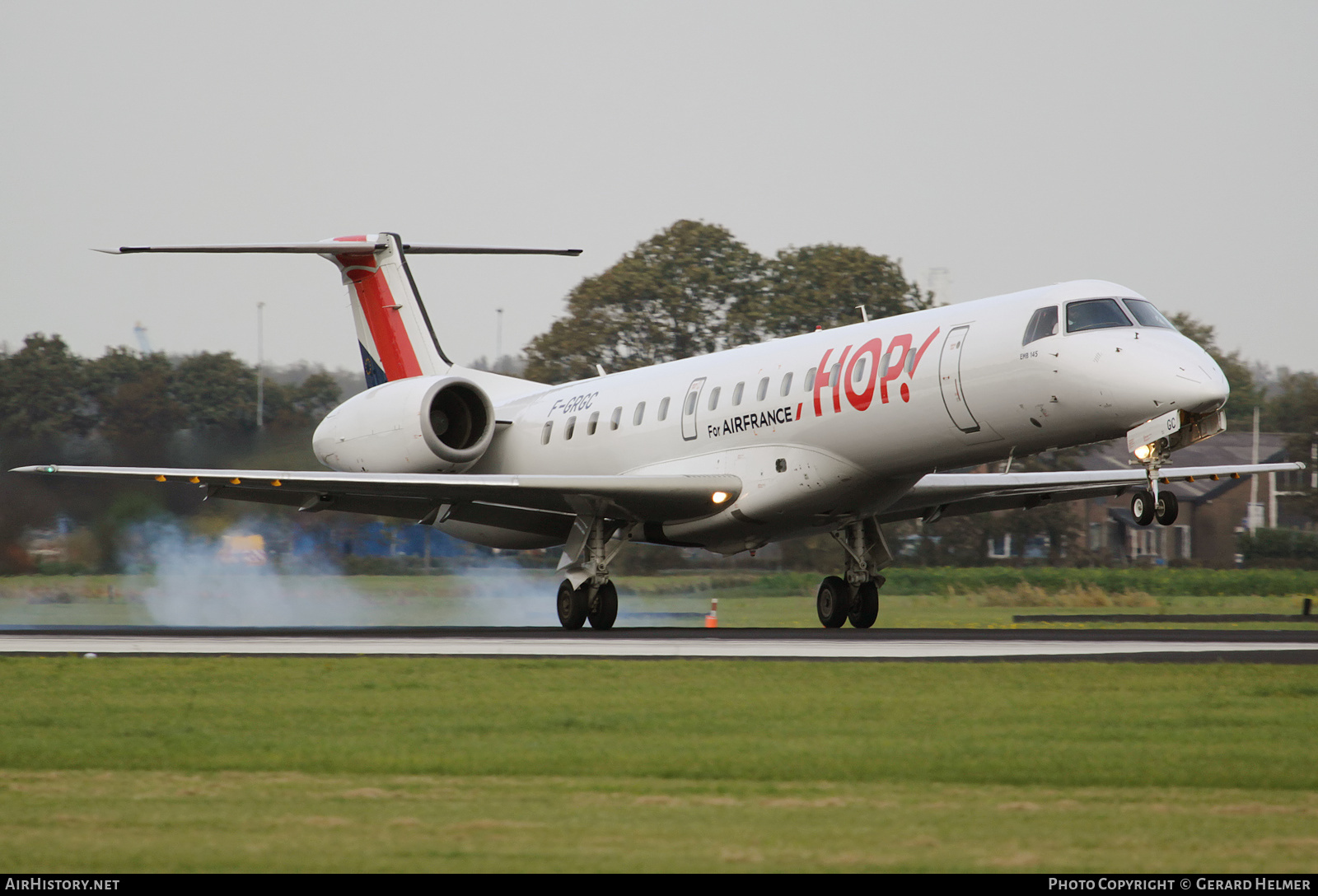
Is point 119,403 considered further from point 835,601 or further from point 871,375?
point 871,375

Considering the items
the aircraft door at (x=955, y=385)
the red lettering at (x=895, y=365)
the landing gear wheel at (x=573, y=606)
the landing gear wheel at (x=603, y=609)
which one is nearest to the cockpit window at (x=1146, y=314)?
the aircraft door at (x=955, y=385)

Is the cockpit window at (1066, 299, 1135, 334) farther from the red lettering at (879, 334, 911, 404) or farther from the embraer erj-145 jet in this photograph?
the red lettering at (879, 334, 911, 404)

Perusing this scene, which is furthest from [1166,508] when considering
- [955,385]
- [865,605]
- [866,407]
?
[865,605]

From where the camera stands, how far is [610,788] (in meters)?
8.49

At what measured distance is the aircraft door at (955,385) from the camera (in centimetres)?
1959

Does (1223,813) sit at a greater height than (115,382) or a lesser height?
lesser

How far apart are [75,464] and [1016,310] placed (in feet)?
54.3

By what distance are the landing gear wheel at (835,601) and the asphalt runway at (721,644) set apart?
1.93 metres

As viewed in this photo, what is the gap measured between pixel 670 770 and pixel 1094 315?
1159cm

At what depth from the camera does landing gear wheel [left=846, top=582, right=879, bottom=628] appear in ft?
77.2

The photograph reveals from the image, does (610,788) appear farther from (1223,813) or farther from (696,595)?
(696,595)

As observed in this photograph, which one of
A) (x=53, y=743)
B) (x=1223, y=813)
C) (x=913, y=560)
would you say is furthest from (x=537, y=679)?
(x=913, y=560)

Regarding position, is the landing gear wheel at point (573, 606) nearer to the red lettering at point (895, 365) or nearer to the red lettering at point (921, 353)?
the red lettering at point (895, 365)

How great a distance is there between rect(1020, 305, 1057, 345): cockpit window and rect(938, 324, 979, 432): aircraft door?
90 cm
